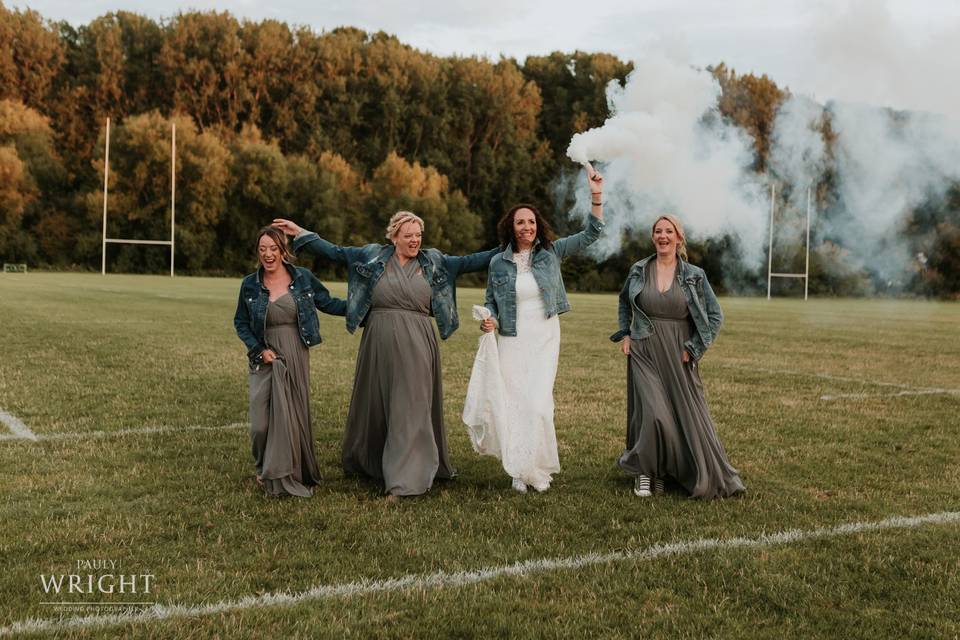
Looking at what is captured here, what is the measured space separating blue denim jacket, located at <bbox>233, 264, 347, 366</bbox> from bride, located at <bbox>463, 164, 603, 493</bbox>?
1.24 metres

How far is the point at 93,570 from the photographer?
4.84 metres

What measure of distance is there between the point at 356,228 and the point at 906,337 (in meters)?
45.9

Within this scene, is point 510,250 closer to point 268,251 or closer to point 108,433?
point 268,251

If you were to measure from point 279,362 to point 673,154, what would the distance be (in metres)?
14.0

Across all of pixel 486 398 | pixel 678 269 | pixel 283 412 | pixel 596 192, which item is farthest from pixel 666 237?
pixel 283 412

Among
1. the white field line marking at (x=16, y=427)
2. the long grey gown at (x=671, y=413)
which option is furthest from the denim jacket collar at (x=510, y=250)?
the white field line marking at (x=16, y=427)

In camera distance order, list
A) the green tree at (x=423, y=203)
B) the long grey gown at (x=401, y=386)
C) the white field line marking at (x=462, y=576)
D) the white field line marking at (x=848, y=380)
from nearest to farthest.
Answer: the white field line marking at (x=462, y=576), the long grey gown at (x=401, y=386), the white field line marking at (x=848, y=380), the green tree at (x=423, y=203)

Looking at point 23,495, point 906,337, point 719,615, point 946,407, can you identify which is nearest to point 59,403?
point 23,495

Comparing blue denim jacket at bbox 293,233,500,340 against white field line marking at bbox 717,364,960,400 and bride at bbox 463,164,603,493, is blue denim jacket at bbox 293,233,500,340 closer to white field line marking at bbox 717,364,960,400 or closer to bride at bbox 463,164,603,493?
bride at bbox 463,164,603,493

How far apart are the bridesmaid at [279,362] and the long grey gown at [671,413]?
2.27 meters

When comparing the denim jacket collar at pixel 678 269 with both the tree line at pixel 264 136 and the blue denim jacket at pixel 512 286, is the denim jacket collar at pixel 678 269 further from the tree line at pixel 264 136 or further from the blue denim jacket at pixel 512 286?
the tree line at pixel 264 136

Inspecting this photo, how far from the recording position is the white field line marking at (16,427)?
8.32 m

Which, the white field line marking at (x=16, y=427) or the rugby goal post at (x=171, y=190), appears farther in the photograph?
the rugby goal post at (x=171, y=190)

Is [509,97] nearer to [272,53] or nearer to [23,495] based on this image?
[272,53]
